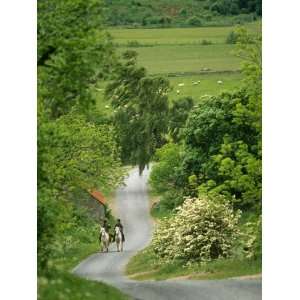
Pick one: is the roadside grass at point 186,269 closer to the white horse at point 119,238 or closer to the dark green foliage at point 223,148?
the white horse at point 119,238

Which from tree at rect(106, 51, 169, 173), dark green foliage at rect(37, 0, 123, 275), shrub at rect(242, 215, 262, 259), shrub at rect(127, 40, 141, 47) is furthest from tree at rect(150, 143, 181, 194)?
shrub at rect(127, 40, 141, 47)

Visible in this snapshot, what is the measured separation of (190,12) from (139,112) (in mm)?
1348

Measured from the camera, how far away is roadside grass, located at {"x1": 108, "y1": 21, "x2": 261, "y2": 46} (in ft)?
78.2

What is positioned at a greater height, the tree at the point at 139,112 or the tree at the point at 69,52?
the tree at the point at 69,52

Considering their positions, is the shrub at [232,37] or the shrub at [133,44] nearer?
the shrub at [133,44]

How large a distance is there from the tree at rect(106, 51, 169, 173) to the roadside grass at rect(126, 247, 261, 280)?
1.09 metres

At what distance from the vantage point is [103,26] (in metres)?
23.5

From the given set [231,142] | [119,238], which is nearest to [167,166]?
[231,142]

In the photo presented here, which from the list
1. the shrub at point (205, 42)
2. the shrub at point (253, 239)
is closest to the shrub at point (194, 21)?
the shrub at point (205, 42)

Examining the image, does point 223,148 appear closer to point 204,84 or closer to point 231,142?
point 231,142

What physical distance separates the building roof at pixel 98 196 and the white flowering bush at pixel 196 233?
28.5 inches

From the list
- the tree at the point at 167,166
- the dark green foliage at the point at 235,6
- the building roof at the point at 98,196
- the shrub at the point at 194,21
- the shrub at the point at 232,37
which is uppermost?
the dark green foliage at the point at 235,6

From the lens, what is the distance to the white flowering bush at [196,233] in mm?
23734

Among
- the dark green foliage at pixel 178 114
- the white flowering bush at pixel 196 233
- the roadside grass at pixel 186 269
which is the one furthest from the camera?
the dark green foliage at pixel 178 114
